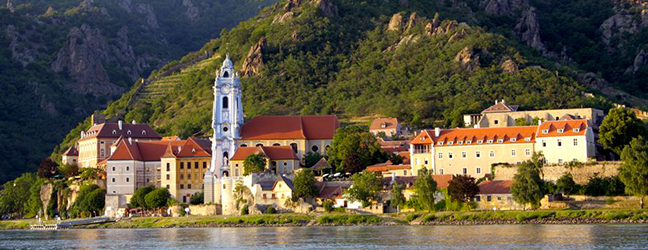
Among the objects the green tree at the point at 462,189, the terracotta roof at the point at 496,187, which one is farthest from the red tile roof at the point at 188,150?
the terracotta roof at the point at 496,187

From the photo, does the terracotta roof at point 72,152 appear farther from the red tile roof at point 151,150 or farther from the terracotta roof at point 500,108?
the terracotta roof at point 500,108

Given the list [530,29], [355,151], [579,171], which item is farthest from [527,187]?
[530,29]

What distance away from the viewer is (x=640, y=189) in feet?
303

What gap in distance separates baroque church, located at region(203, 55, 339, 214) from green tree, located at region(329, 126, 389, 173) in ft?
12.1

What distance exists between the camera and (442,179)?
104 metres

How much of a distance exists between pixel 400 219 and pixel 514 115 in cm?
3122

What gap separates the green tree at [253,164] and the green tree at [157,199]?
9538mm

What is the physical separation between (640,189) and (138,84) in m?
110

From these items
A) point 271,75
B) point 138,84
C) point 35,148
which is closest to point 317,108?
point 271,75

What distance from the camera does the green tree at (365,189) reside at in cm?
10449

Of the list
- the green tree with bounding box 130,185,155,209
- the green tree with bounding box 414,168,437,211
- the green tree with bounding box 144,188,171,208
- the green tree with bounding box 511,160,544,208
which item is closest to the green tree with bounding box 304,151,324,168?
the green tree with bounding box 144,188,171,208

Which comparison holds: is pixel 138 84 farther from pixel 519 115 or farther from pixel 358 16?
pixel 519 115

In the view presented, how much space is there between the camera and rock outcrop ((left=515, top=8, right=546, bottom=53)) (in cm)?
18075

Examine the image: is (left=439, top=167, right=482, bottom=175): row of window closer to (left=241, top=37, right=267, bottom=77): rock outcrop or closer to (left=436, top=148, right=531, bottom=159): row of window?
(left=436, top=148, right=531, bottom=159): row of window
